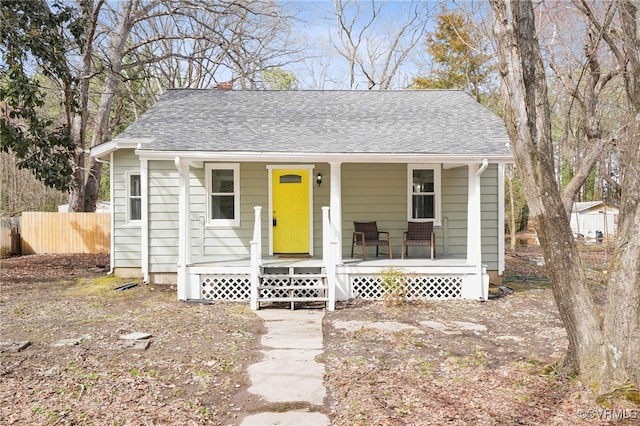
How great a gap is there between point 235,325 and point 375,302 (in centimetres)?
283

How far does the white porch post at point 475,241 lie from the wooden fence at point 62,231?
1315 cm

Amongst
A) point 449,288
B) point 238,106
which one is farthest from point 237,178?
point 449,288

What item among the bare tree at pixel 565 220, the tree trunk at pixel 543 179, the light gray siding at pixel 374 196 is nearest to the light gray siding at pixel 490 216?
the light gray siding at pixel 374 196

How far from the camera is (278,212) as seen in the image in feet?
34.0

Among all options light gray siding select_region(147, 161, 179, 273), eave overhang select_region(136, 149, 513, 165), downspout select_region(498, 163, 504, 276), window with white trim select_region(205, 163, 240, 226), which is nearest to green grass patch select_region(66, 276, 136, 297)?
light gray siding select_region(147, 161, 179, 273)

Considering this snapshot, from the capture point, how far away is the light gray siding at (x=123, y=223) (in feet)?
35.8

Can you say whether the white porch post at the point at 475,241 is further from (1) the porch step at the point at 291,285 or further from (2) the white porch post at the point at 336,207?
(1) the porch step at the point at 291,285

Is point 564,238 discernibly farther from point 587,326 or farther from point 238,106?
point 238,106

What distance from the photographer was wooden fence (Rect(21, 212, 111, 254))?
1675cm

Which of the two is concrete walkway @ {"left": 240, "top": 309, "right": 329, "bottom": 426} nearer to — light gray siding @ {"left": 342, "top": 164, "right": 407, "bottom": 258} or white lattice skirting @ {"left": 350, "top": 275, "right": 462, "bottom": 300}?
white lattice skirting @ {"left": 350, "top": 275, "right": 462, "bottom": 300}

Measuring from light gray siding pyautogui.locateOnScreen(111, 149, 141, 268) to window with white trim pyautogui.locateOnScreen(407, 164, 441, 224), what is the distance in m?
6.39

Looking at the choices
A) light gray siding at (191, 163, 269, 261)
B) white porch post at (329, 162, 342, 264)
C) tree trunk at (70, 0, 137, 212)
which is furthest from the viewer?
tree trunk at (70, 0, 137, 212)

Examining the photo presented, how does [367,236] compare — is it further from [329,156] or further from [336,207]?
[329,156]

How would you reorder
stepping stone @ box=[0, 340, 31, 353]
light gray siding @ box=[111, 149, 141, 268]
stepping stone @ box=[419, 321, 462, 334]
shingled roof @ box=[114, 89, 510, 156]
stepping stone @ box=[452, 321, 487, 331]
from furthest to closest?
1. light gray siding @ box=[111, 149, 141, 268]
2. shingled roof @ box=[114, 89, 510, 156]
3. stepping stone @ box=[452, 321, 487, 331]
4. stepping stone @ box=[419, 321, 462, 334]
5. stepping stone @ box=[0, 340, 31, 353]
